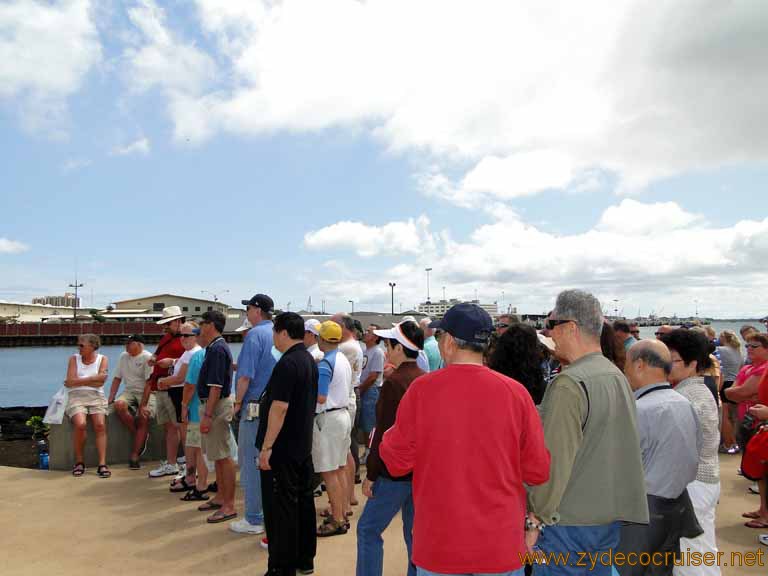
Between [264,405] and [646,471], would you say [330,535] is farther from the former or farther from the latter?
[646,471]

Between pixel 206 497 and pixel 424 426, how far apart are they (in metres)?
4.52

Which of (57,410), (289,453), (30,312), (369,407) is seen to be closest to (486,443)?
(289,453)

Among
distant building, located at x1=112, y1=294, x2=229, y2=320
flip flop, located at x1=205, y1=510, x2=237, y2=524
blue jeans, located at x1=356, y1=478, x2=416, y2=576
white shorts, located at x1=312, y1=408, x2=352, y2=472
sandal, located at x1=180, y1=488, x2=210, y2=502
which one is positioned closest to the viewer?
blue jeans, located at x1=356, y1=478, x2=416, y2=576

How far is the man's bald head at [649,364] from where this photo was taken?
10.2ft

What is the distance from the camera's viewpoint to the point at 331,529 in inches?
188

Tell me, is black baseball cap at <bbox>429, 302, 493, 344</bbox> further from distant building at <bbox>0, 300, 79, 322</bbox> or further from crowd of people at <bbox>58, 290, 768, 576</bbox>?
distant building at <bbox>0, 300, 79, 322</bbox>

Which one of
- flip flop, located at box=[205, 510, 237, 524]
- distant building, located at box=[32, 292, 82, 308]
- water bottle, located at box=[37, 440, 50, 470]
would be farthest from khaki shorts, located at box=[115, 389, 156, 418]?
distant building, located at box=[32, 292, 82, 308]

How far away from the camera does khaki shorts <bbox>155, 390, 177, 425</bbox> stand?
6701 mm

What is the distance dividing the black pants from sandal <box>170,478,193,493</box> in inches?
97.2

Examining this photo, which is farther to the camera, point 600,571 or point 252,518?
point 252,518

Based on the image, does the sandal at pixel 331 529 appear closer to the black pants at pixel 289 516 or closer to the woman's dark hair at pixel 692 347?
the black pants at pixel 289 516

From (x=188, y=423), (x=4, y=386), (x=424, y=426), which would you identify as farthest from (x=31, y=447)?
(x=4, y=386)

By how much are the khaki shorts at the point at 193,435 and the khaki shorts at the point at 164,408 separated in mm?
919

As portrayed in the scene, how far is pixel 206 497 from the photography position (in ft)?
19.2
